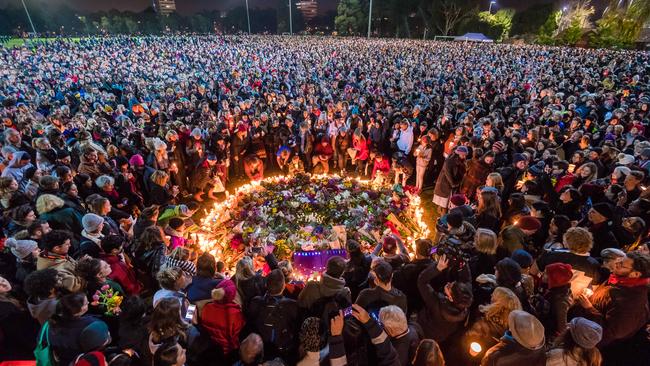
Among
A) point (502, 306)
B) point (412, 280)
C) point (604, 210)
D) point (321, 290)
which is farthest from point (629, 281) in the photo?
point (321, 290)

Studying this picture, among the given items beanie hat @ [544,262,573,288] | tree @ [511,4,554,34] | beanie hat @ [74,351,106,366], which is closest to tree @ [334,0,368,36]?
tree @ [511,4,554,34]

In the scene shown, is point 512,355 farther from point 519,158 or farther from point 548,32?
point 548,32

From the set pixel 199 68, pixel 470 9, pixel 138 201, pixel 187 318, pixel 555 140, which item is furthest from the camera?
pixel 470 9

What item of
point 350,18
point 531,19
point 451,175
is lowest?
point 451,175

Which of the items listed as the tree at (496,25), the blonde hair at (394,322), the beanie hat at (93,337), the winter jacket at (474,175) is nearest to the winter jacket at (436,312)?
the blonde hair at (394,322)

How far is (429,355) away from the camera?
268 centimetres

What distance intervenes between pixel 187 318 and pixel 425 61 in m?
30.5

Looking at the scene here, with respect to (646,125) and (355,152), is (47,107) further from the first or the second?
(646,125)

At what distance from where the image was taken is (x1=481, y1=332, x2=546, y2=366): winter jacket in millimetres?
2729

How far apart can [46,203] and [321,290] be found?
4.54 metres

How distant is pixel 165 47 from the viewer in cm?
3731

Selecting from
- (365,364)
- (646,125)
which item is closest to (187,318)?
(365,364)

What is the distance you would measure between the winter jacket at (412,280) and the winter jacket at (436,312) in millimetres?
208

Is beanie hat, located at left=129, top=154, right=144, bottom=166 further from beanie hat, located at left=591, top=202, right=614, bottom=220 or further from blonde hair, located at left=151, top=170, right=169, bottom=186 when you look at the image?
beanie hat, located at left=591, top=202, right=614, bottom=220
